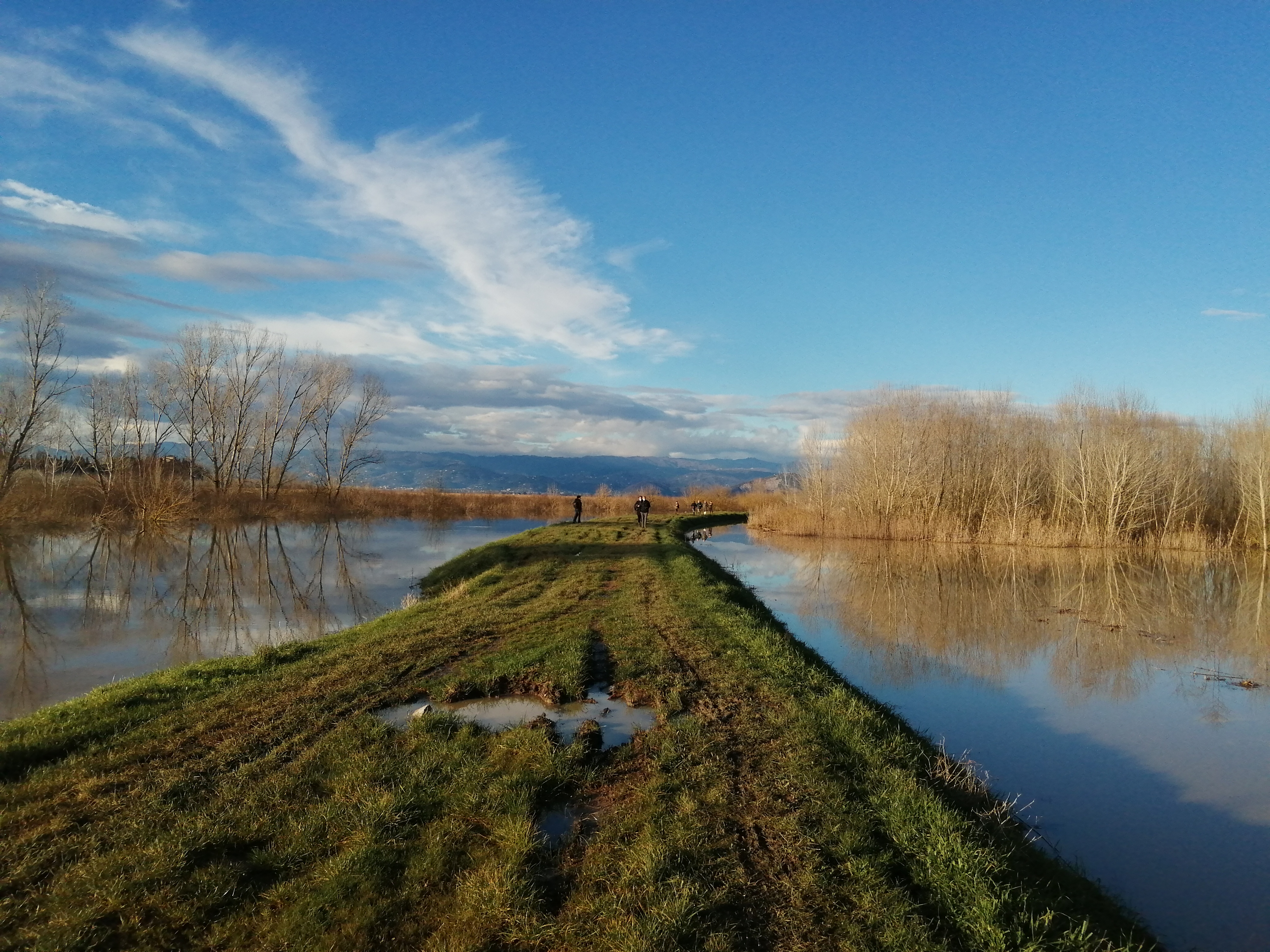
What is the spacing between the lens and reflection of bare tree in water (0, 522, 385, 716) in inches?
458

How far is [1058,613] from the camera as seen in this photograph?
17.3m

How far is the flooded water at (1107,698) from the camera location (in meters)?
6.01

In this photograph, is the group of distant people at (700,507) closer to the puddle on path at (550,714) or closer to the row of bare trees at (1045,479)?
the row of bare trees at (1045,479)

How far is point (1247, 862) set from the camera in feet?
20.0

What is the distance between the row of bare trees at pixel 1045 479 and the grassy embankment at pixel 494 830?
3146 centimetres

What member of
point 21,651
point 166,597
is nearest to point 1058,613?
point 21,651

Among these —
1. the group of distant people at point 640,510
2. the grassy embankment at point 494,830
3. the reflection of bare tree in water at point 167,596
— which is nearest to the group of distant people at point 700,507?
the group of distant people at point 640,510

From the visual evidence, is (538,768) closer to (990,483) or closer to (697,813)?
(697,813)

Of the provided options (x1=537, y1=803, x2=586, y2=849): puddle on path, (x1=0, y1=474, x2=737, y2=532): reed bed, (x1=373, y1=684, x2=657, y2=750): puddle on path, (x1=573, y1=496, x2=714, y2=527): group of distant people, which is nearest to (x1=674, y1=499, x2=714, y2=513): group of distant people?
(x1=0, y1=474, x2=737, y2=532): reed bed

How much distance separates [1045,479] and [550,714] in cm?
3815

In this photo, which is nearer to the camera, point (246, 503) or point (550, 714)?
point (550, 714)

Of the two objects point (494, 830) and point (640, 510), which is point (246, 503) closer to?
point (640, 510)

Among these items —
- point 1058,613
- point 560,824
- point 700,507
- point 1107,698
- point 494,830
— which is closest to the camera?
point 494,830

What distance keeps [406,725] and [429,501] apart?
44927 millimetres
